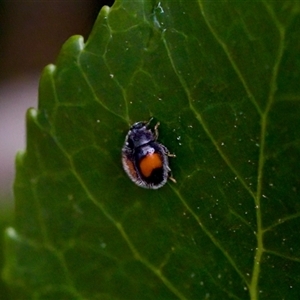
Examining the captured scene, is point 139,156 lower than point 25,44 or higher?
lower

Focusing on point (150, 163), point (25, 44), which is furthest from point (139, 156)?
point (25, 44)

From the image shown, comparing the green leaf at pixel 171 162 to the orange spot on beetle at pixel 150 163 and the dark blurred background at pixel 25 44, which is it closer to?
the orange spot on beetle at pixel 150 163

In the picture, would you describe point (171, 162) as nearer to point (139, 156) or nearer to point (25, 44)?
point (139, 156)

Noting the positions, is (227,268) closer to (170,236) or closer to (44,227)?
(170,236)

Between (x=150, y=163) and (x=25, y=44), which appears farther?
(x=25, y=44)

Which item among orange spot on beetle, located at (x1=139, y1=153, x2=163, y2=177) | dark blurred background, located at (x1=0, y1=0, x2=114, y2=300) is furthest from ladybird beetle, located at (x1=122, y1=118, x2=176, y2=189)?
dark blurred background, located at (x1=0, y1=0, x2=114, y2=300)
